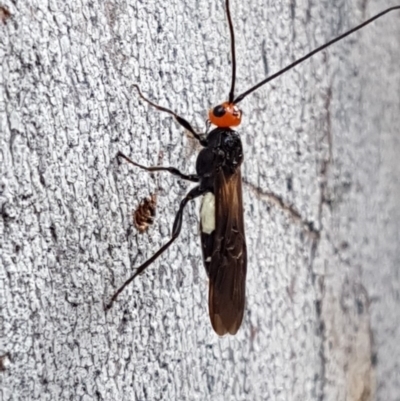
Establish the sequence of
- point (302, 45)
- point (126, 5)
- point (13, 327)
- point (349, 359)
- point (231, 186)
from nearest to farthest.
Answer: point (13, 327) < point (126, 5) < point (231, 186) < point (302, 45) < point (349, 359)

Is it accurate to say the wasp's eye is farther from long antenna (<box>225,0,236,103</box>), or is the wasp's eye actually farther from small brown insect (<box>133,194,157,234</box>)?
small brown insect (<box>133,194,157,234</box>)

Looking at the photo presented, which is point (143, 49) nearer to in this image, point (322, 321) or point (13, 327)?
point (13, 327)

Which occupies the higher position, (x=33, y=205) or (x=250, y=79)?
(x=250, y=79)

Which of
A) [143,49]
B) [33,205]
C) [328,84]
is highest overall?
[328,84]

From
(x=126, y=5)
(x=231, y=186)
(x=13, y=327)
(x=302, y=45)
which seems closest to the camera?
(x=13, y=327)

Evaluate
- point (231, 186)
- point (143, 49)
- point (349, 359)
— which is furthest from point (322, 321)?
point (143, 49)

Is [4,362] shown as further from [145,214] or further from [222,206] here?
[222,206]

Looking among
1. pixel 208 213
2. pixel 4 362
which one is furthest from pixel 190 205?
pixel 4 362

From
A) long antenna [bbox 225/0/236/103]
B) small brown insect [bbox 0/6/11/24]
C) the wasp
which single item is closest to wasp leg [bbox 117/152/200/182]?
the wasp
